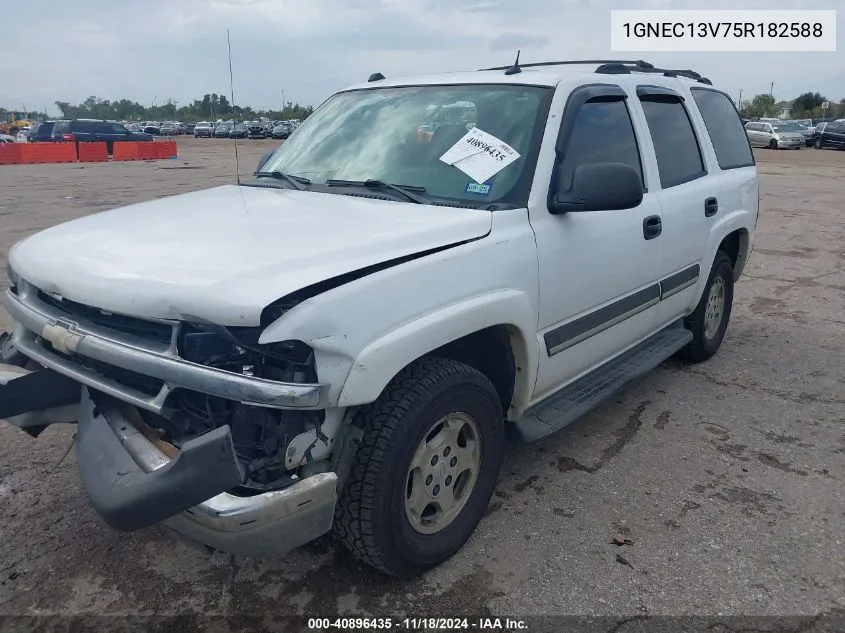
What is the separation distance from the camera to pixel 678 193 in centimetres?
401

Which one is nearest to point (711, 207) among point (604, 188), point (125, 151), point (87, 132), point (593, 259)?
point (593, 259)

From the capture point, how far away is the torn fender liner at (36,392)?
2.58m

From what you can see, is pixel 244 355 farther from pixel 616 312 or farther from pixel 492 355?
pixel 616 312

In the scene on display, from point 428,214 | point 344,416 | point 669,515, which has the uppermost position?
point 428,214

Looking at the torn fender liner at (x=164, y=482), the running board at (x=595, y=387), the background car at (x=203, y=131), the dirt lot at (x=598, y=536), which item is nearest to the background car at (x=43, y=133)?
the background car at (x=203, y=131)

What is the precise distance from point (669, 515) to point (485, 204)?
1618 mm

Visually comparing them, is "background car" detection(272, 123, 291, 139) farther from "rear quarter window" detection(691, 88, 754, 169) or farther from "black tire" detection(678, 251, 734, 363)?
"black tire" detection(678, 251, 734, 363)

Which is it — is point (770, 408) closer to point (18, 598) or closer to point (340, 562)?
point (340, 562)

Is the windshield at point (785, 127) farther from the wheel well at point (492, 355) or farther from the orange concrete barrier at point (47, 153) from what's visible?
the wheel well at point (492, 355)

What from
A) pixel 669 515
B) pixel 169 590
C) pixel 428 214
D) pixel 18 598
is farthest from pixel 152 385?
pixel 669 515

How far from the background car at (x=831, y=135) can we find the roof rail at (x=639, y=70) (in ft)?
109

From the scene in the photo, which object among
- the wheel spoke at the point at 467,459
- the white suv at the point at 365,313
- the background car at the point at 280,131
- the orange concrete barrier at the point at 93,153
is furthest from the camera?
the background car at the point at 280,131

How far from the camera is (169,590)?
2.62 m

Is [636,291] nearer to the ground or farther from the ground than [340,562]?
farther from the ground
